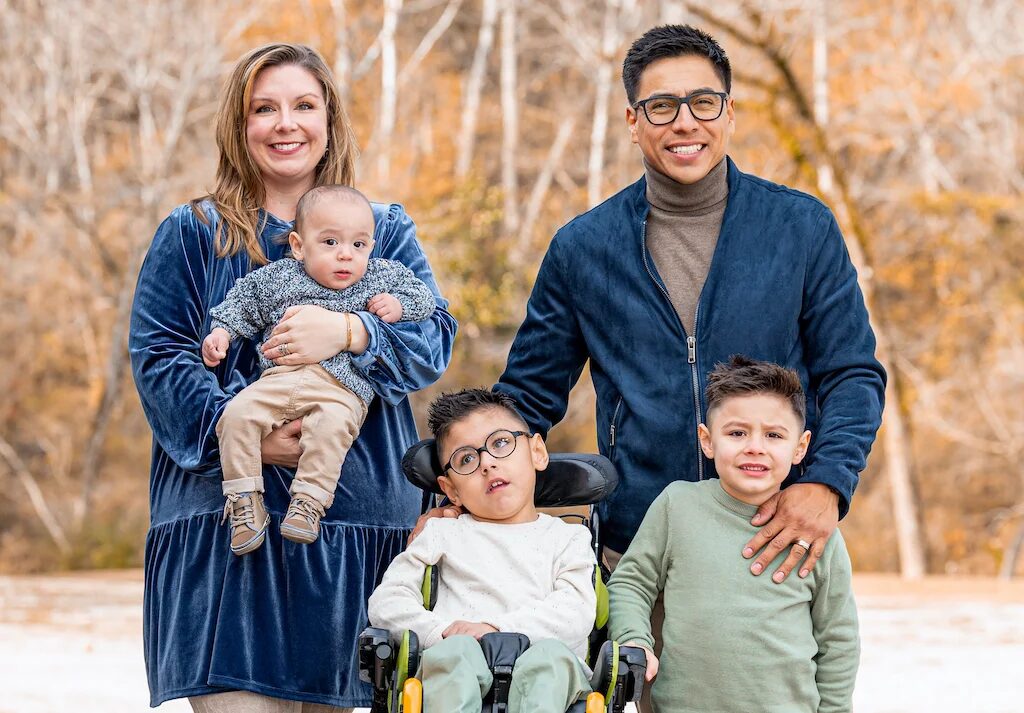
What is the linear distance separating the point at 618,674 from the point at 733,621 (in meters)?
0.32

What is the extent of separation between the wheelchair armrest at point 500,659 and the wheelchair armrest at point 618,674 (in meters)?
0.17

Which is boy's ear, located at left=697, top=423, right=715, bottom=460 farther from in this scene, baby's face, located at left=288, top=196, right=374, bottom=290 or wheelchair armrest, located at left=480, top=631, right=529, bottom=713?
baby's face, located at left=288, top=196, right=374, bottom=290

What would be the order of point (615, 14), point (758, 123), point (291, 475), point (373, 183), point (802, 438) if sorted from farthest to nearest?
point (758, 123) → point (615, 14) → point (373, 183) → point (291, 475) → point (802, 438)

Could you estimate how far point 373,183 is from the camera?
17.9 meters

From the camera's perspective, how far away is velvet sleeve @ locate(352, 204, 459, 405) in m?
3.28

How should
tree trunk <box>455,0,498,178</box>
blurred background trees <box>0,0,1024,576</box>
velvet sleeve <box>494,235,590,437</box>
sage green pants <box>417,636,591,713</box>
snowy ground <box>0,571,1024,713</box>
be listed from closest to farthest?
1. sage green pants <box>417,636,591,713</box>
2. velvet sleeve <box>494,235,590,437</box>
3. snowy ground <box>0,571,1024,713</box>
4. blurred background trees <box>0,0,1024,576</box>
5. tree trunk <box>455,0,498,178</box>

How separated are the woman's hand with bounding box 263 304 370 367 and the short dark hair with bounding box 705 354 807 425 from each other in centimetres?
83

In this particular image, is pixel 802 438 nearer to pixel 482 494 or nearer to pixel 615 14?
pixel 482 494

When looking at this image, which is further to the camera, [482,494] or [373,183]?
[373,183]

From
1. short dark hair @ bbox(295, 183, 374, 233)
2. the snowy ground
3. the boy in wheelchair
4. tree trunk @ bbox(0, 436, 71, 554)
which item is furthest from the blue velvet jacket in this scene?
tree trunk @ bbox(0, 436, 71, 554)

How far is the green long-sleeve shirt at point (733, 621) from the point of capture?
295 centimetres

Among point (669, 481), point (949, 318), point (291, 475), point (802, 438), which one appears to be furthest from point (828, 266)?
point (949, 318)

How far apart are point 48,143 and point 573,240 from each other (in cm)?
1792

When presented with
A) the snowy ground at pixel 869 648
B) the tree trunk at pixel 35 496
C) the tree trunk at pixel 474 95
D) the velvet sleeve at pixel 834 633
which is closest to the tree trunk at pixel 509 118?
the tree trunk at pixel 474 95
